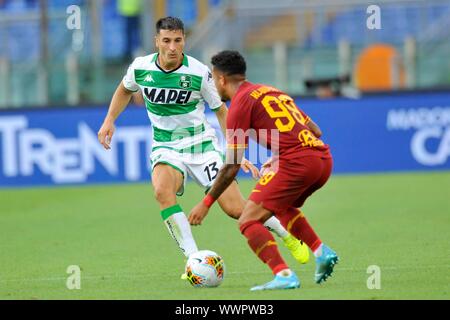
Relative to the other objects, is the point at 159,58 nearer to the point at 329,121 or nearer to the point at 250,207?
the point at 250,207

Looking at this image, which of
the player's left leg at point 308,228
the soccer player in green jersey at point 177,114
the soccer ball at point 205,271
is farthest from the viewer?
the soccer player in green jersey at point 177,114

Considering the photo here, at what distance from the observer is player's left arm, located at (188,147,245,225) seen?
8.68 meters

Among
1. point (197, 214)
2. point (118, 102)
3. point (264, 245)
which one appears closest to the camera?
point (197, 214)

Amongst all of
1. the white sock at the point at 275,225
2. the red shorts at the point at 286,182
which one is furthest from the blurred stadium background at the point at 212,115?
the red shorts at the point at 286,182

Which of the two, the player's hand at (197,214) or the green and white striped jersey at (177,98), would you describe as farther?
the green and white striped jersey at (177,98)

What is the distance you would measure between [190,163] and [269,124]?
1.83 m

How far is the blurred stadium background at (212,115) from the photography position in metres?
14.9

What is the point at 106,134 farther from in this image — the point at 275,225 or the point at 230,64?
the point at 230,64

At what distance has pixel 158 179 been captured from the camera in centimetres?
1020

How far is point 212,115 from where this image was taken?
20.9 metres

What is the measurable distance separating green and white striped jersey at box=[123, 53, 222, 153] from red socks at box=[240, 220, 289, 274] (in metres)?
1.95

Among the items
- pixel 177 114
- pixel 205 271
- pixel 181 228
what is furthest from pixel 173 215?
pixel 177 114

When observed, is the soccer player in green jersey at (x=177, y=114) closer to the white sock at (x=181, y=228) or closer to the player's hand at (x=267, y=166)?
the white sock at (x=181, y=228)
